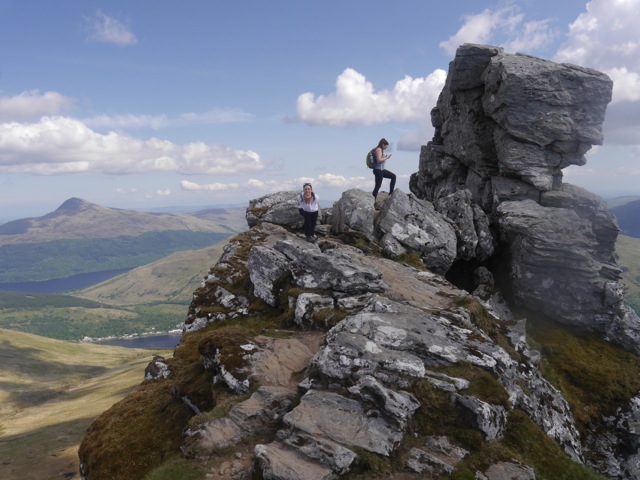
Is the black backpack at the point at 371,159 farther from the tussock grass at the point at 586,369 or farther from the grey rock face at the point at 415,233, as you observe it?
the tussock grass at the point at 586,369

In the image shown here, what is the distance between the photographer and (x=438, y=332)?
22531 millimetres

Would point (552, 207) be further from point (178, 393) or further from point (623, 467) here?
point (178, 393)

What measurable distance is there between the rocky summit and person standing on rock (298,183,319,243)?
4.22 feet

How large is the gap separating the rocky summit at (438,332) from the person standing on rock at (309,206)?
1287mm

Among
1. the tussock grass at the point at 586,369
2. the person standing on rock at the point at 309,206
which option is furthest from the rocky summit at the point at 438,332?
the person standing on rock at the point at 309,206

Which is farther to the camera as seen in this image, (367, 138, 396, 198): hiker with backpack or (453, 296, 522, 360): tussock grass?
(367, 138, 396, 198): hiker with backpack

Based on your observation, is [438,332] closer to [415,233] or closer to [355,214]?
[415,233]

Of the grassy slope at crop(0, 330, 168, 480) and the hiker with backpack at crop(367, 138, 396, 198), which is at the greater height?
the hiker with backpack at crop(367, 138, 396, 198)

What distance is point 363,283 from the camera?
28438 millimetres

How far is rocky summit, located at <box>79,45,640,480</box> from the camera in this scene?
16234 millimetres

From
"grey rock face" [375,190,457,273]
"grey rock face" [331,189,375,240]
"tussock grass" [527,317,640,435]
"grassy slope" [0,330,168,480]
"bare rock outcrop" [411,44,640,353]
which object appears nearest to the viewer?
"tussock grass" [527,317,640,435]

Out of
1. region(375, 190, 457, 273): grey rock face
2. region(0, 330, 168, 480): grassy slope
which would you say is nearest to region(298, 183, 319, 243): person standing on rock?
region(375, 190, 457, 273): grey rock face

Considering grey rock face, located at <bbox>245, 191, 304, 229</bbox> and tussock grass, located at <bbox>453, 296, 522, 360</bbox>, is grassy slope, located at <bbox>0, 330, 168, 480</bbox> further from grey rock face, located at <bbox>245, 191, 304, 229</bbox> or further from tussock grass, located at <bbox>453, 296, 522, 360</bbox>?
tussock grass, located at <bbox>453, 296, 522, 360</bbox>

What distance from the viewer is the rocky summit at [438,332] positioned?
1623 cm
